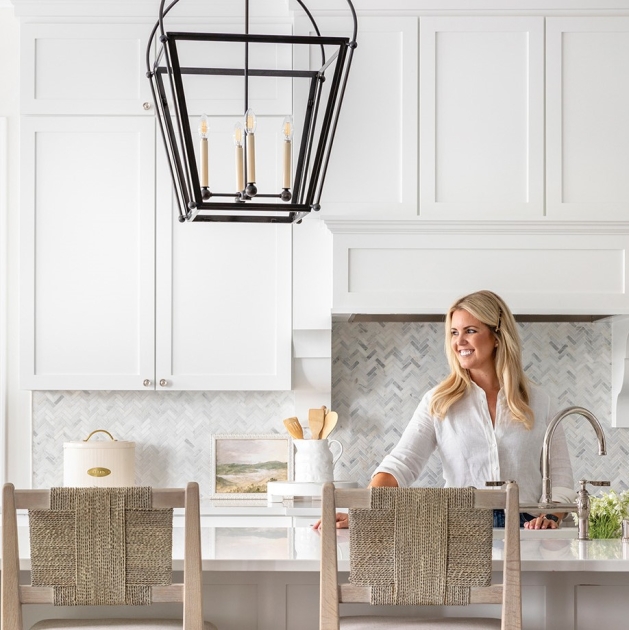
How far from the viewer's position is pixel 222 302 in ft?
11.7

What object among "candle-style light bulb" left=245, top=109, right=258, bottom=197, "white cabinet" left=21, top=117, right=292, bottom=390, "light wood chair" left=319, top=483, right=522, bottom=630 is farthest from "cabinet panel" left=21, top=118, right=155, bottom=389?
"light wood chair" left=319, top=483, right=522, bottom=630

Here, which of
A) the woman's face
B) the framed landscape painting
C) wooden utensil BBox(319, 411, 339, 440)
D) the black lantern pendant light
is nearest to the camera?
the black lantern pendant light

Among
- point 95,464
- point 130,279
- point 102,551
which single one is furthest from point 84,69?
point 102,551

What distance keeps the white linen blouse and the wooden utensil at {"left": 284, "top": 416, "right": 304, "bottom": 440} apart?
89 centimetres

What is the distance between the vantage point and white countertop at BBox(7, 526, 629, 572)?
6.15 ft

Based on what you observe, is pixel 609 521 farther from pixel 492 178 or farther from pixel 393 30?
pixel 393 30

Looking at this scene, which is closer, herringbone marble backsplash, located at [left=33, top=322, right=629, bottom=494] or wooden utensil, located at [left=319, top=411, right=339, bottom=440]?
wooden utensil, located at [left=319, top=411, right=339, bottom=440]

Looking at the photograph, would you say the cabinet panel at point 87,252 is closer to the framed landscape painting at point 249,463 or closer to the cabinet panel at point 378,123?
the framed landscape painting at point 249,463

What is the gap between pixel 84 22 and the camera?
11.7ft

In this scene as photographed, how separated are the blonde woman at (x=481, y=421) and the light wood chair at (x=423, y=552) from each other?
85cm

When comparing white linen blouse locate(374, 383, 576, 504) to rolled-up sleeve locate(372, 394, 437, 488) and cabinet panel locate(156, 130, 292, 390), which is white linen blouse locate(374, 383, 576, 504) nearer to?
rolled-up sleeve locate(372, 394, 437, 488)

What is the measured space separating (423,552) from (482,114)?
2075mm

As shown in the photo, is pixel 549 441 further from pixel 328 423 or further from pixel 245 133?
pixel 328 423

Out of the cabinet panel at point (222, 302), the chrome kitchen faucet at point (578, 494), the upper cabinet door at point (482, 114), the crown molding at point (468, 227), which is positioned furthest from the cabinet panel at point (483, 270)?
the chrome kitchen faucet at point (578, 494)
